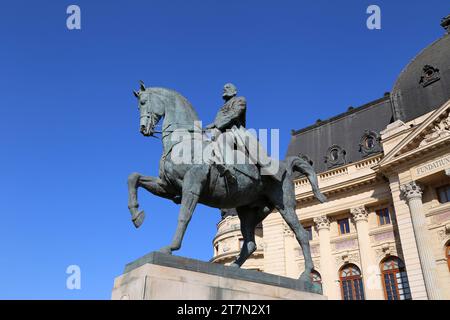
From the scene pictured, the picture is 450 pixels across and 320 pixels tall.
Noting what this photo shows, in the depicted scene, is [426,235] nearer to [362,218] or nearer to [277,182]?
[362,218]

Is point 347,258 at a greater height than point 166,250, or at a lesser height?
greater

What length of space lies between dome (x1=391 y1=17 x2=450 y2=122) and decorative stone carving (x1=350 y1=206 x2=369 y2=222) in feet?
25.8

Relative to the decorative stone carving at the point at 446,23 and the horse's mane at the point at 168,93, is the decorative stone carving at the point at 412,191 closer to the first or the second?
the decorative stone carving at the point at 446,23

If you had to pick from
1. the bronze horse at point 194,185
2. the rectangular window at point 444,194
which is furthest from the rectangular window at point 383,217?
the bronze horse at point 194,185

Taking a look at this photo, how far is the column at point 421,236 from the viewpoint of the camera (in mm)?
25281

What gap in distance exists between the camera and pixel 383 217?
32.4 metres

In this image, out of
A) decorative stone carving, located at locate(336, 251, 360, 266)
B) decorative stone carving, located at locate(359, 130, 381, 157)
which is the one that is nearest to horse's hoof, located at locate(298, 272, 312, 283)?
decorative stone carving, located at locate(336, 251, 360, 266)

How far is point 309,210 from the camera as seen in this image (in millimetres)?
35688

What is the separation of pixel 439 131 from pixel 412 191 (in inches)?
171

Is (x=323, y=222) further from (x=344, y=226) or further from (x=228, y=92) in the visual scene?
(x=228, y=92)

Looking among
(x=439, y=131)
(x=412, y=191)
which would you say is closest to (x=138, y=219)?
(x=412, y=191)

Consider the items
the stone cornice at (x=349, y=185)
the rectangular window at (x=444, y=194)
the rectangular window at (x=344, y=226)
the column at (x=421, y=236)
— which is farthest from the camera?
the rectangular window at (x=344, y=226)

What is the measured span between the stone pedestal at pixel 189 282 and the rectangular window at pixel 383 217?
1104 inches

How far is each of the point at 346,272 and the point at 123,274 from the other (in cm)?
2985
